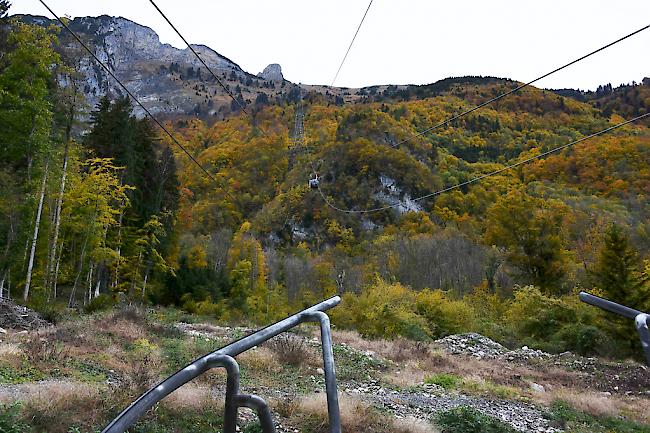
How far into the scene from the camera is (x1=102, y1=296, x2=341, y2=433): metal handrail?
47.3 inches

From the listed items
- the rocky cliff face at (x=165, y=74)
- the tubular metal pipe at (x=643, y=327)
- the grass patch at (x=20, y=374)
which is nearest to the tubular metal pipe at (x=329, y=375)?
the tubular metal pipe at (x=643, y=327)

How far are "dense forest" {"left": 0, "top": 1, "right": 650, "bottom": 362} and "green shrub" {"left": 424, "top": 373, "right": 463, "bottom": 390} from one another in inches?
346

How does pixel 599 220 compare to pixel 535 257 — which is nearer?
pixel 535 257

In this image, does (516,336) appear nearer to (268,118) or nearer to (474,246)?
(474,246)

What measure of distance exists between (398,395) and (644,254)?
29435mm

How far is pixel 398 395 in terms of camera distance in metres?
10.5

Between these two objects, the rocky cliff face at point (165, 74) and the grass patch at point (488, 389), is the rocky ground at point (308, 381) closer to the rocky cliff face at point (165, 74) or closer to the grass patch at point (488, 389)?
the grass patch at point (488, 389)

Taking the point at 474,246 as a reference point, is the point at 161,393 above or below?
above

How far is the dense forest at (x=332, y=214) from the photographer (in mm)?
18375

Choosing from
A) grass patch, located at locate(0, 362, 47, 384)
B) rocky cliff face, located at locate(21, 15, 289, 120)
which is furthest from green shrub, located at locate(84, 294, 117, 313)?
rocky cliff face, located at locate(21, 15, 289, 120)

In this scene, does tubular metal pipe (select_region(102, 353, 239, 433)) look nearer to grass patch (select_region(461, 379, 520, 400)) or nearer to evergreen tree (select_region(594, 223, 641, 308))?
grass patch (select_region(461, 379, 520, 400))

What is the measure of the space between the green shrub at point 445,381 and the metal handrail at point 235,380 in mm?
11303

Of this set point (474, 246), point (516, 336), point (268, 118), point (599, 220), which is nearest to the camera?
point (516, 336)

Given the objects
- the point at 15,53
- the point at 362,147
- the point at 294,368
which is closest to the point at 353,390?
the point at 294,368
